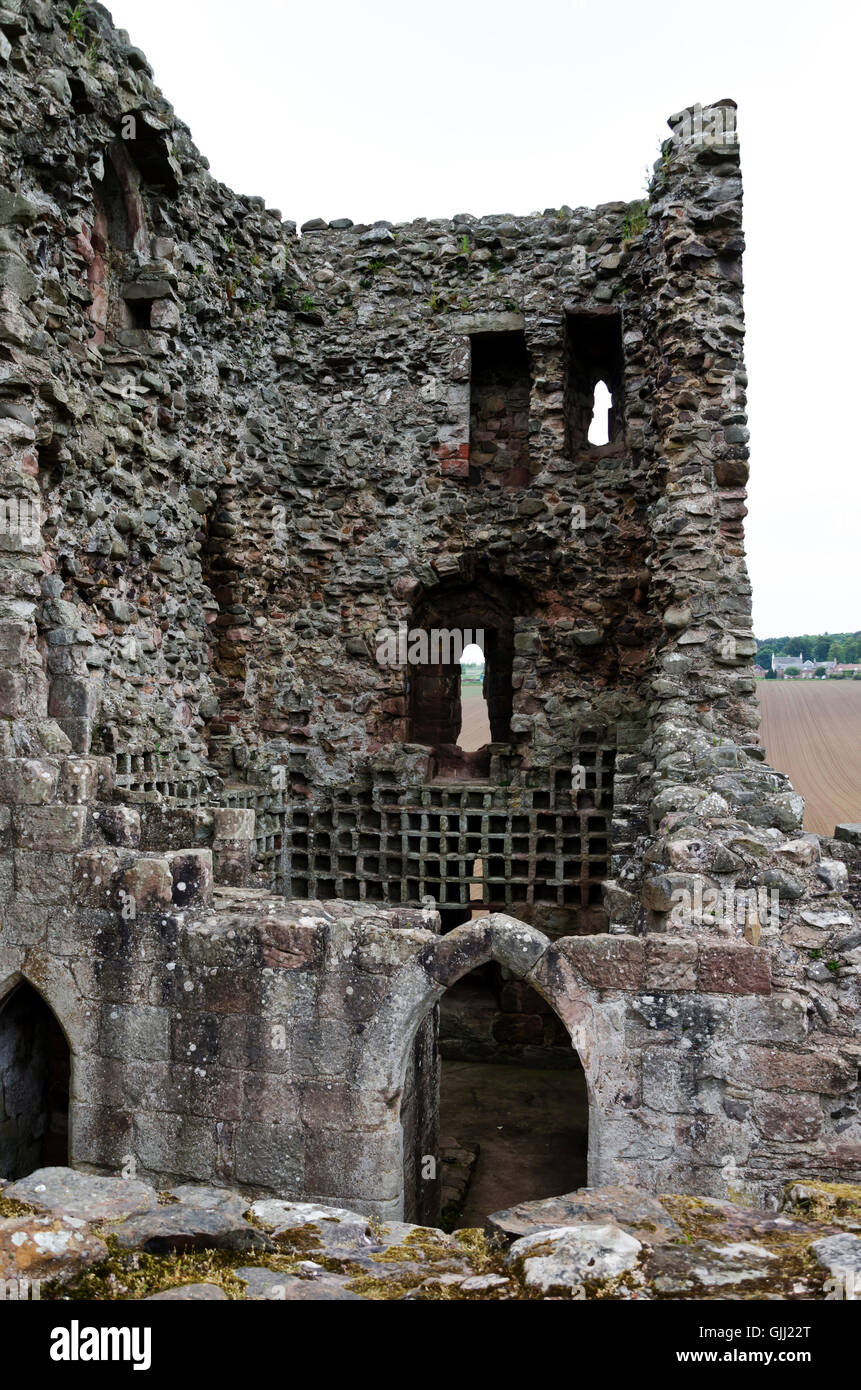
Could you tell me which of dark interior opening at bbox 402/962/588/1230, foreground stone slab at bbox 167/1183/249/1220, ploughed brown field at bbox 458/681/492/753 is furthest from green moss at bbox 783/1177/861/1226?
ploughed brown field at bbox 458/681/492/753

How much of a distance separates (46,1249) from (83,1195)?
0.56m

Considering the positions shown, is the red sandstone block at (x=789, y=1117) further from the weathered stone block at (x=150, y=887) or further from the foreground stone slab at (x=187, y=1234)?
the weathered stone block at (x=150, y=887)

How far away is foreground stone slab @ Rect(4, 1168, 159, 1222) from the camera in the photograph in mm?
3609

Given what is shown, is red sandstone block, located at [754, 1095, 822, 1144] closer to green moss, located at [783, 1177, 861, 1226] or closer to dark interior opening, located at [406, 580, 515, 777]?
green moss, located at [783, 1177, 861, 1226]

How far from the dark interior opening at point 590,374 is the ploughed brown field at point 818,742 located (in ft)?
23.2

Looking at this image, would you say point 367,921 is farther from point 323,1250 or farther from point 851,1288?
point 851,1288

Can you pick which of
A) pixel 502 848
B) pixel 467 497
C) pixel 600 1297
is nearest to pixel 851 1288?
pixel 600 1297

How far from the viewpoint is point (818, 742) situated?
2428 centimetres

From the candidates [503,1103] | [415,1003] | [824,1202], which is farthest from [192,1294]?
[503,1103]

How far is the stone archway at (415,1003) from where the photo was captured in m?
5.08

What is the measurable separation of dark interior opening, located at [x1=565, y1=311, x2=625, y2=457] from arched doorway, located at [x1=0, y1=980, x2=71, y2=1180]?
28.7 feet

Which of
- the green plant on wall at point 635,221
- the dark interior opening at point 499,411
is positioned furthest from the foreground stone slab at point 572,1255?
the green plant on wall at point 635,221

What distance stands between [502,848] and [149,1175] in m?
6.44

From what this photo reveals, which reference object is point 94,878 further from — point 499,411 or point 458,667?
point 499,411
